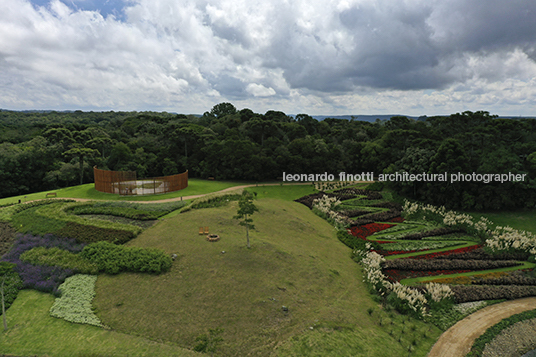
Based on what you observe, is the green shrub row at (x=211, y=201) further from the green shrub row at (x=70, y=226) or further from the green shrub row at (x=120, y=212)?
the green shrub row at (x=70, y=226)

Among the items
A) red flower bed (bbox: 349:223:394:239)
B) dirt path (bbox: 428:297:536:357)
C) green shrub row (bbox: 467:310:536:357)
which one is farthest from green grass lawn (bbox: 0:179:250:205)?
green shrub row (bbox: 467:310:536:357)

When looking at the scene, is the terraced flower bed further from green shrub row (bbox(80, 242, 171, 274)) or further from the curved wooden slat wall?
the curved wooden slat wall

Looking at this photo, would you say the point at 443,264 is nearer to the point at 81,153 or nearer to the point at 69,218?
the point at 69,218

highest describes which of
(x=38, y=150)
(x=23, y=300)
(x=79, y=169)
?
(x=38, y=150)

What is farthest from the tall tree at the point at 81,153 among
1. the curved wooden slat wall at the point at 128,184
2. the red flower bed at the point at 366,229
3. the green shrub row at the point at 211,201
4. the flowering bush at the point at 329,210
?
the red flower bed at the point at 366,229

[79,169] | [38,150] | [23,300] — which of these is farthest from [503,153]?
[38,150]

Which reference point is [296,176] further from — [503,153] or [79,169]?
[79,169]
